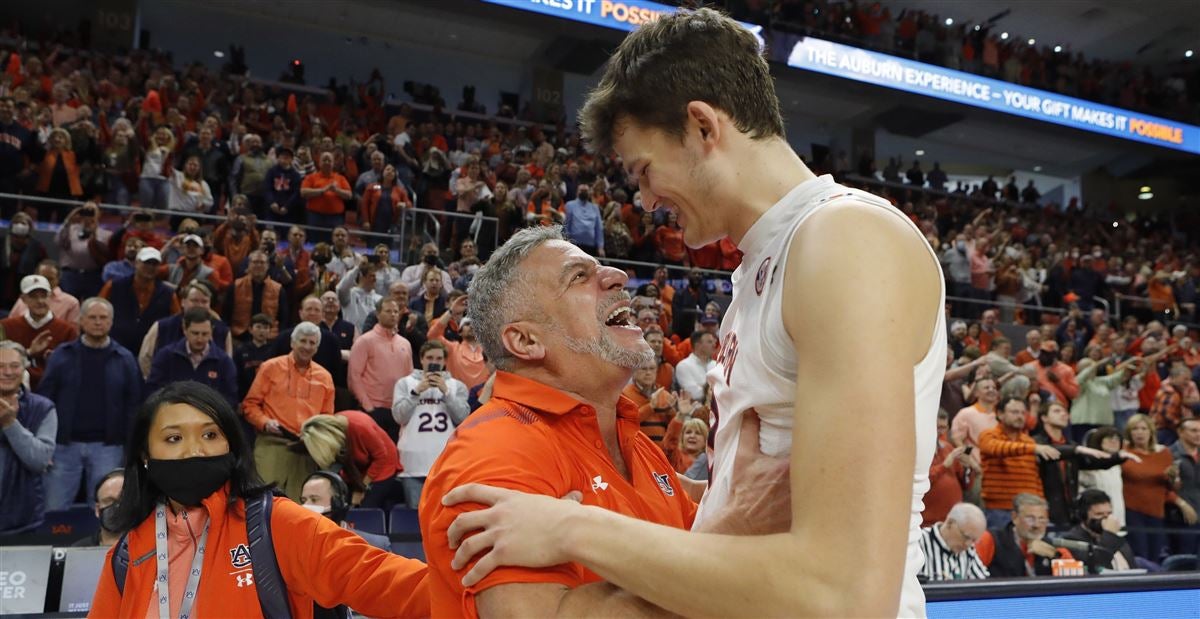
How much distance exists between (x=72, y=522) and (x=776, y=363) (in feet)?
19.5

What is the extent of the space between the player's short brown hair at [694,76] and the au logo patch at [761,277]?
0.64 feet

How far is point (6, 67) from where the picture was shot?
13.2 metres

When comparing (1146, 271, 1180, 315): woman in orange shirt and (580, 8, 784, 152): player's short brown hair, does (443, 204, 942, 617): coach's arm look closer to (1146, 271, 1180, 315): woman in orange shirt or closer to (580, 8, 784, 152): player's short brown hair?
(580, 8, 784, 152): player's short brown hair

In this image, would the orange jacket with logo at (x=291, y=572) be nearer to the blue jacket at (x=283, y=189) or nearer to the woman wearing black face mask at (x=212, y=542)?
the woman wearing black face mask at (x=212, y=542)

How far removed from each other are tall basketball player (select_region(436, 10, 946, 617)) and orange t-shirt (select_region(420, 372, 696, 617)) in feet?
0.42

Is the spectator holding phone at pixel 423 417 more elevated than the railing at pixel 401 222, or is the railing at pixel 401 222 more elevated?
the railing at pixel 401 222

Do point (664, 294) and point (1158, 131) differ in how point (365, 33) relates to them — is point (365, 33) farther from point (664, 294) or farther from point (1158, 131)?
point (1158, 131)

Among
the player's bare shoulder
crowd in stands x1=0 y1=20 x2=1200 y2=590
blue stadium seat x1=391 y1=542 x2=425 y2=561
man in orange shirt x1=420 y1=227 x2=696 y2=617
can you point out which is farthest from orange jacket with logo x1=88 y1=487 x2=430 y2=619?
blue stadium seat x1=391 y1=542 x2=425 y2=561

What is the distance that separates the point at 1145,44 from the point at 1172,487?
19.9 metres

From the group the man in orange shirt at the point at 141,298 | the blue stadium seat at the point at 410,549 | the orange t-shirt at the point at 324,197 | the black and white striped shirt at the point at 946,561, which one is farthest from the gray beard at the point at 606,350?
the orange t-shirt at the point at 324,197

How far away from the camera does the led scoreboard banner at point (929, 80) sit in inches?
679

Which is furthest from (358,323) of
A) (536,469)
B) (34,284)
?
(536,469)

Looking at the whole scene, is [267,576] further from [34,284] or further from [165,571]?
[34,284]

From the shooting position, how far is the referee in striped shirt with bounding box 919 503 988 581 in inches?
229
